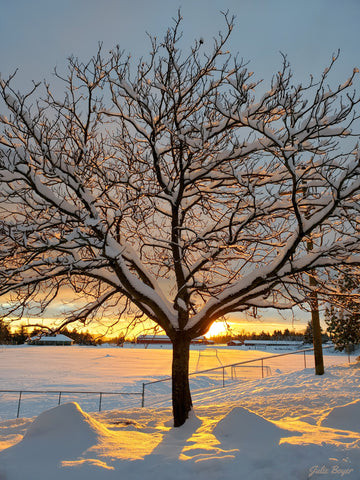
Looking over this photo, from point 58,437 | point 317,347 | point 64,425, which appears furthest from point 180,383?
point 317,347

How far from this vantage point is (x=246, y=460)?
16.4 ft

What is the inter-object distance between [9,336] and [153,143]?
327 feet

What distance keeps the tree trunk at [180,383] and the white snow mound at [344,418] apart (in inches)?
115

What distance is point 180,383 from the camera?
27.6ft

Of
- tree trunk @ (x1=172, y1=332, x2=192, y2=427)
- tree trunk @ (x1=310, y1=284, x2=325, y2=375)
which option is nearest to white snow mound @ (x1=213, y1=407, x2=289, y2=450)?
tree trunk @ (x1=172, y1=332, x2=192, y2=427)

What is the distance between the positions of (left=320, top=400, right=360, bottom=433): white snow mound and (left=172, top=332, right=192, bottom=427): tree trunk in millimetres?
2910

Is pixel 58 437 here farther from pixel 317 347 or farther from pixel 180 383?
pixel 317 347

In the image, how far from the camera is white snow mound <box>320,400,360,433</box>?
683cm

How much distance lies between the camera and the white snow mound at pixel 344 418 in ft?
22.4

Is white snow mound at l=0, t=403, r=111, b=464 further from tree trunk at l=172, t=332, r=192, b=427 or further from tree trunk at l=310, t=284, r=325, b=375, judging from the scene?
tree trunk at l=310, t=284, r=325, b=375

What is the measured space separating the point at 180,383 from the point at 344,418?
3.47 m

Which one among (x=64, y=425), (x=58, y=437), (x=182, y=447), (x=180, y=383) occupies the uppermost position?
(x=180, y=383)

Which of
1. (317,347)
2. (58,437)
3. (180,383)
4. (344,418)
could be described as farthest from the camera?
(317,347)

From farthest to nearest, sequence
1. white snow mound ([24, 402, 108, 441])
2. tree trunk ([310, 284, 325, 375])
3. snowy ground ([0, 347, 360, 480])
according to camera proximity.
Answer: tree trunk ([310, 284, 325, 375]) < white snow mound ([24, 402, 108, 441]) < snowy ground ([0, 347, 360, 480])
